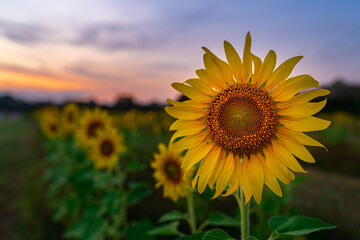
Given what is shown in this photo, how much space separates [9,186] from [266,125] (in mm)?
8703

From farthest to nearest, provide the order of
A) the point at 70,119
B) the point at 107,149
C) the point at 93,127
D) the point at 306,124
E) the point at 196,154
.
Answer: the point at 70,119, the point at 93,127, the point at 107,149, the point at 196,154, the point at 306,124

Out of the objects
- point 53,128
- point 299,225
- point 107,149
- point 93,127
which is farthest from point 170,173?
point 53,128

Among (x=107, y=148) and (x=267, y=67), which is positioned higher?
(x=267, y=67)

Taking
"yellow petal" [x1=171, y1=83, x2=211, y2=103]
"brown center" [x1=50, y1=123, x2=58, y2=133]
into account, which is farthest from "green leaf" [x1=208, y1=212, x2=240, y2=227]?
"brown center" [x1=50, y1=123, x2=58, y2=133]

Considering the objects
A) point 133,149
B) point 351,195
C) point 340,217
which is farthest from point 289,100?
point 133,149

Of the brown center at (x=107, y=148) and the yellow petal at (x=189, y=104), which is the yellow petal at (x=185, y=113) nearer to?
the yellow petal at (x=189, y=104)

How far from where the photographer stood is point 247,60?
41.2 inches

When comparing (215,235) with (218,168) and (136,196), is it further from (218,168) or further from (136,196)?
(136,196)

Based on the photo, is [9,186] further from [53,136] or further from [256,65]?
[256,65]

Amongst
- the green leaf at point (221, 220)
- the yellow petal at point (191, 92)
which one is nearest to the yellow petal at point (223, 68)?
the yellow petal at point (191, 92)

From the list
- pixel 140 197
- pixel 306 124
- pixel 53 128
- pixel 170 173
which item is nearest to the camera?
pixel 306 124

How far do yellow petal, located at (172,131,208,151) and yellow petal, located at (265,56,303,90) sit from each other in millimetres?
337

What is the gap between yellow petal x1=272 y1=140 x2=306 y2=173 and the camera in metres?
1.00

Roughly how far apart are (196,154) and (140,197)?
64.2 inches
